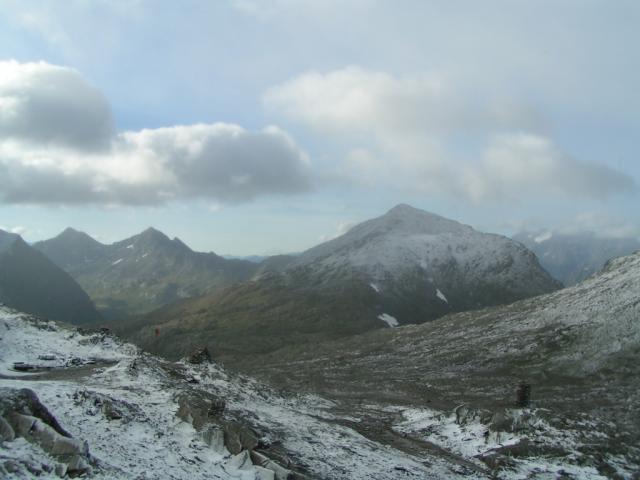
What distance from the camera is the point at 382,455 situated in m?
28.3

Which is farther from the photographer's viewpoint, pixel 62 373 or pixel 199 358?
pixel 199 358

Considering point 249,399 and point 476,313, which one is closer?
point 249,399

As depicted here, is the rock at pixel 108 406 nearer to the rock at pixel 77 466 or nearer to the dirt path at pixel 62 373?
the rock at pixel 77 466

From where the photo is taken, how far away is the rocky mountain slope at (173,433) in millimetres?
18875

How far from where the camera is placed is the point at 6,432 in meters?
18.6

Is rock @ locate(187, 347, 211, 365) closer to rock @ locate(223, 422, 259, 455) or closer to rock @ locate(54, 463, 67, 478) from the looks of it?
rock @ locate(223, 422, 259, 455)

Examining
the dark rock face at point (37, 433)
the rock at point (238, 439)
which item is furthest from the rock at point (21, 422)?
the rock at point (238, 439)

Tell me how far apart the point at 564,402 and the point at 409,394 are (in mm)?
16477

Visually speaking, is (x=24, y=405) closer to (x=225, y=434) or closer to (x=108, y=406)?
(x=108, y=406)

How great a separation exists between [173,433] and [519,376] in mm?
56575

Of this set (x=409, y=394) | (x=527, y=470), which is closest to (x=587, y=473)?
(x=527, y=470)

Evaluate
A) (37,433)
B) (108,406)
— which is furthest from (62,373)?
(37,433)

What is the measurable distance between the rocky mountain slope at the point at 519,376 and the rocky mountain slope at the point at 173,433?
19.0 ft

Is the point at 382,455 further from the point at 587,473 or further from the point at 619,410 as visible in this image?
the point at 619,410
